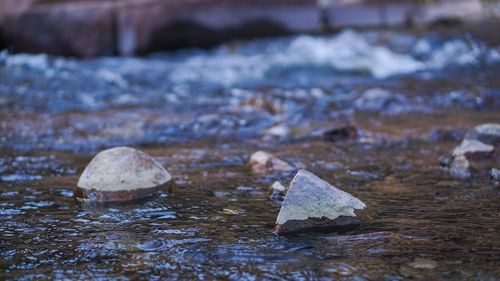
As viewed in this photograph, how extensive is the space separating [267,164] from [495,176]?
1076mm

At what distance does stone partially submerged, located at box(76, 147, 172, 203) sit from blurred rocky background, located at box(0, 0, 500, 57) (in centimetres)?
469

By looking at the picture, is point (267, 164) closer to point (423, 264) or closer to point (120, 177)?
point (120, 177)

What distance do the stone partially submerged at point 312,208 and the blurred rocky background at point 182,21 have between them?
4787 millimetres

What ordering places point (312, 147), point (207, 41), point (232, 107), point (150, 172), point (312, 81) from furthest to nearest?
point (207, 41) < point (312, 81) < point (232, 107) < point (312, 147) < point (150, 172)

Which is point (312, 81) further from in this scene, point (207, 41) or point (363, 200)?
point (363, 200)

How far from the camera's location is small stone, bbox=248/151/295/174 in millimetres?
3404

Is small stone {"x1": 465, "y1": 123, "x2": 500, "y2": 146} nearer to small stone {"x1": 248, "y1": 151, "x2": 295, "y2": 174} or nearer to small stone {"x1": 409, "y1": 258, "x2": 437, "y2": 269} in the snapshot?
small stone {"x1": 248, "y1": 151, "x2": 295, "y2": 174}

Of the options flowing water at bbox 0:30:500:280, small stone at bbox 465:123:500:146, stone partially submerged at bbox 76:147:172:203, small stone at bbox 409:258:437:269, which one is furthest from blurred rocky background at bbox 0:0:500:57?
small stone at bbox 409:258:437:269

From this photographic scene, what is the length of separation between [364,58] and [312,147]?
15.8 ft

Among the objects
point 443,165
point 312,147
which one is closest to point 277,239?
point 443,165

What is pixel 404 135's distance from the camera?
14.5ft

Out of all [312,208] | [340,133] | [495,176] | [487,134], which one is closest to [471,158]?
[495,176]

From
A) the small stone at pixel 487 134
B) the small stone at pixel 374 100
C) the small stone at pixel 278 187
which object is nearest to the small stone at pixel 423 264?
the small stone at pixel 278 187

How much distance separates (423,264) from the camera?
202 cm
